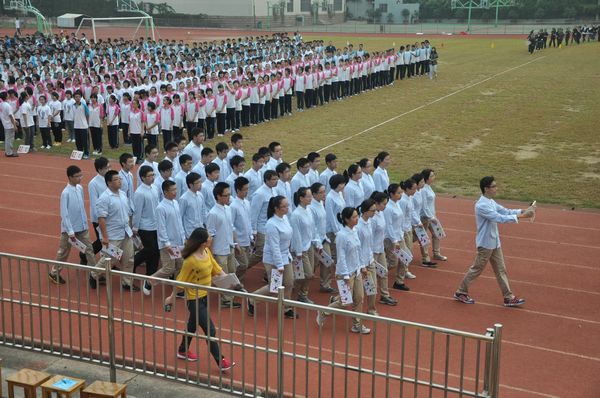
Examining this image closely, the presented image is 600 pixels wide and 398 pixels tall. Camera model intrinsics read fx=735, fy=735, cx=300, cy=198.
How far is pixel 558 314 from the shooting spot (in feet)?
30.7

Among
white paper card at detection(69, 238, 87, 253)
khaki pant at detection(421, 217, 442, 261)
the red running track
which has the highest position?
white paper card at detection(69, 238, 87, 253)

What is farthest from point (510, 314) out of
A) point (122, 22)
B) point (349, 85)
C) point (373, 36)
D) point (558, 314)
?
point (122, 22)

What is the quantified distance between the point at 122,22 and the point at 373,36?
23006 millimetres

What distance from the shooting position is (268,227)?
892 centimetres

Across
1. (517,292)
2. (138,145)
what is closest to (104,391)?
(517,292)

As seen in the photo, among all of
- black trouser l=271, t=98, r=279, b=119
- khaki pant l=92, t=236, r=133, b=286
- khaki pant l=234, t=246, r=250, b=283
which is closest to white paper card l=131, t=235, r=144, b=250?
khaki pant l=92, t=236, r=133, b=286

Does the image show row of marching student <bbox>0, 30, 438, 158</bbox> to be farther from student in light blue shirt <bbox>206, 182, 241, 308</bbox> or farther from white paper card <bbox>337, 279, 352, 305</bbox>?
white paper card <bbox>337, 279, 352, 305</bbox>

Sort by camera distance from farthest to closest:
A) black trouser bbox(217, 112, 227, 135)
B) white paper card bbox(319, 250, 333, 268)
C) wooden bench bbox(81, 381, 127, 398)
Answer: black trouser bbox(217, 112, 227, 135) < white paper card bbox(319, 250, 333, 268) < wooden bench bbox(81, 381, 127, 398)

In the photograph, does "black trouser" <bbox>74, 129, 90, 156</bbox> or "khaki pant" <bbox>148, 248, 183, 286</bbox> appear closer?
"khaki pant" <bbox>148, 248, 183, 286</bbox>

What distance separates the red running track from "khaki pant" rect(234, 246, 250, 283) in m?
0.44

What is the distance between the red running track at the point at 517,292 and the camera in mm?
7766

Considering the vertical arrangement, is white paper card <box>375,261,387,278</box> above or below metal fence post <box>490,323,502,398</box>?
below

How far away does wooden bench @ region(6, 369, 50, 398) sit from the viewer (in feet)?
20.5

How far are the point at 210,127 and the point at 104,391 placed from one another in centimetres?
1544
